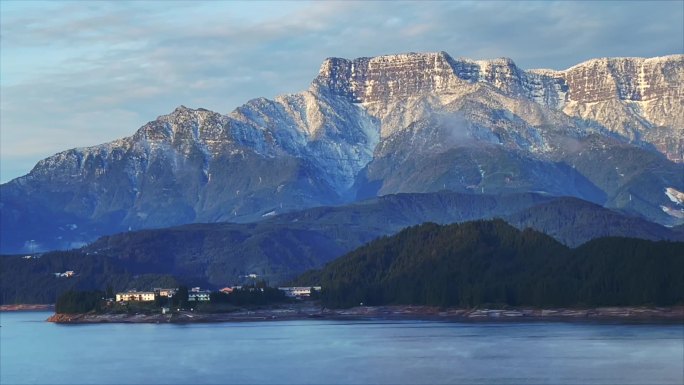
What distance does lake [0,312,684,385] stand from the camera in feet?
480

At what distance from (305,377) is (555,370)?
916 inches

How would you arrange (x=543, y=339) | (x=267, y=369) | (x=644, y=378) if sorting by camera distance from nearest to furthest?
(x=644, y=378) → (x=267, y=369) → (x=543, y=339)

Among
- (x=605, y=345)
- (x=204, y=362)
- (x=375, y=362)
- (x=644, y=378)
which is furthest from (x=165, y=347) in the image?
(x=644, y=378)

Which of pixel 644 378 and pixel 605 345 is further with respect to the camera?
pixel 605 345

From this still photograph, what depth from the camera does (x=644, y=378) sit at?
138500mm

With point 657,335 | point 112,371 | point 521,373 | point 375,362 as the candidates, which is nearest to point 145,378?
point 112,371

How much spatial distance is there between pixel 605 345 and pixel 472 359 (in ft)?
58.1

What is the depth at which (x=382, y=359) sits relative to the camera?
16475 cm

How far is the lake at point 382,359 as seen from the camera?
146 meters

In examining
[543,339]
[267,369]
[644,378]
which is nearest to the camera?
[644,378]

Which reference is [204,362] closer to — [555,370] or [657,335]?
[555,370]

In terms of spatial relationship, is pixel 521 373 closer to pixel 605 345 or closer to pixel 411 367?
pixel 411 367

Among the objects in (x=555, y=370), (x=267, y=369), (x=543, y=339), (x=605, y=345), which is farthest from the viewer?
(x=543, y=339)

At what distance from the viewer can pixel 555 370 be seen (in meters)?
148
